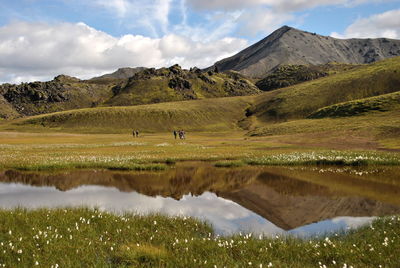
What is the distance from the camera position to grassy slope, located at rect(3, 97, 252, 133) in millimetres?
172375

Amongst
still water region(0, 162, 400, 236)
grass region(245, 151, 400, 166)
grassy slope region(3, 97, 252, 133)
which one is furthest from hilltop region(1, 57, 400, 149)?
still water region(0, 162, 400, 236)

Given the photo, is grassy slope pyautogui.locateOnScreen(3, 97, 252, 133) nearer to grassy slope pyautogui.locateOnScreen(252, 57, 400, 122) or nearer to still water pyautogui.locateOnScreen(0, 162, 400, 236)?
grassy slope pyautogui.locateOnScreen(252, 57, 400, 122)

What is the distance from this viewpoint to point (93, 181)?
83.5ft

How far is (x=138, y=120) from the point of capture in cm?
17938

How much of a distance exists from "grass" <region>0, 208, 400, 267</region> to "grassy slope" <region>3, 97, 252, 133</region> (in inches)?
6162

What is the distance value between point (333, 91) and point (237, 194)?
6535 inches

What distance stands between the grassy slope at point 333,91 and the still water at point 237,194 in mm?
135118

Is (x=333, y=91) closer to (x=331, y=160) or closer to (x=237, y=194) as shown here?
(x=331, y=160)

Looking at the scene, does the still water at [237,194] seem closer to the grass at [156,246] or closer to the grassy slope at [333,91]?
the grass at [156,246]

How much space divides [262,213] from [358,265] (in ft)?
26.6

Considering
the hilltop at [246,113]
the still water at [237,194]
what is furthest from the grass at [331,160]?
the hilltop at [246,113]

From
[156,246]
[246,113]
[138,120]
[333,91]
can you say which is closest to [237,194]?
[156,246]

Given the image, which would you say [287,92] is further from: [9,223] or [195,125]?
[9,223]

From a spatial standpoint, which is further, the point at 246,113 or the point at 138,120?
the point at 246,113
